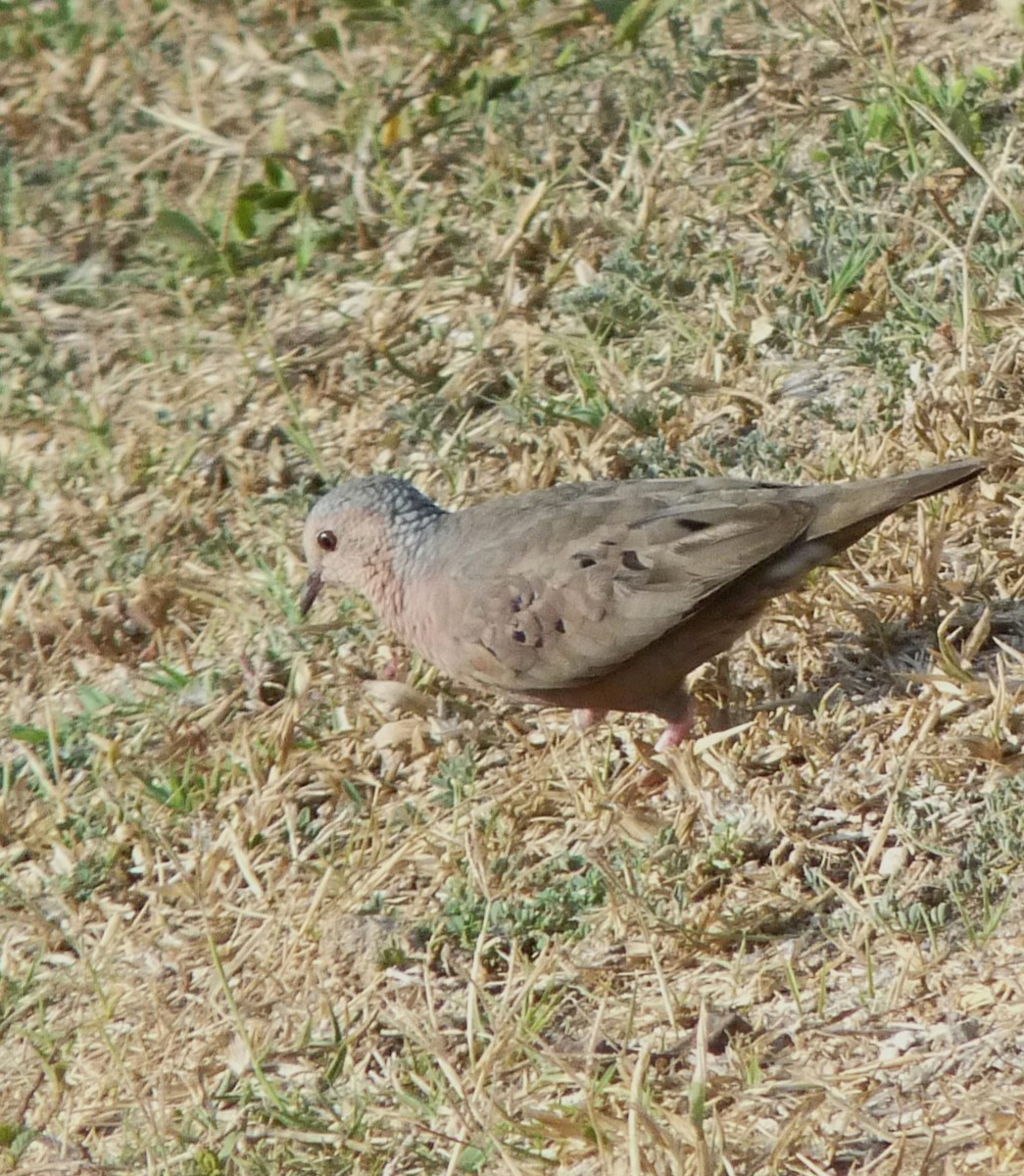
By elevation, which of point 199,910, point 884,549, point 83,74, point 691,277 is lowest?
point 199,910

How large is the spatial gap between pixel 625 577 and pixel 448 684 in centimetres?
90

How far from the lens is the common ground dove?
15.3 ft

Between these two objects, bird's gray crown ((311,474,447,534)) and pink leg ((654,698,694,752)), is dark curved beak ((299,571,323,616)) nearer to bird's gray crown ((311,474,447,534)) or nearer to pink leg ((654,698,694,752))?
bird's gray crown ((311,474,447,534))

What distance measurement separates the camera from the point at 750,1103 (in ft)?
12.2

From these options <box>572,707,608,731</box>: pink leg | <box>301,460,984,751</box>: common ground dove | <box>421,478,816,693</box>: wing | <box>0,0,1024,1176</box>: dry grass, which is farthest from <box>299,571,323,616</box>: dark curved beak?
<box>572,707,608,731</box>: pink leg

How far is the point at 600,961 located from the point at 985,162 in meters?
3.33

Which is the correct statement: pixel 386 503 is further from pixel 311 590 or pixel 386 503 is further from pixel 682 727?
pixel 682 727

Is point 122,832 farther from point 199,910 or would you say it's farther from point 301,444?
point 301,444

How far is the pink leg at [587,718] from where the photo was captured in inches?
202

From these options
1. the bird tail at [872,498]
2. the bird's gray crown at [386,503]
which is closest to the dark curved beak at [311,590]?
the bird's gray crown at [386,503]

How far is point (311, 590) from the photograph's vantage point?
18.2ft

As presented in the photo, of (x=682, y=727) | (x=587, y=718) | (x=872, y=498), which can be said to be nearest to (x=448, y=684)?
(x=587, y=718)

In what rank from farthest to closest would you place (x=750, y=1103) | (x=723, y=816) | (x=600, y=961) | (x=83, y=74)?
(x=83, y=74)
(x=723, y=816)
(x=600, y=961)
(x=750, y=1103)

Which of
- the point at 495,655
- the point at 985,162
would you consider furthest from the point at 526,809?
the point at 985,162
